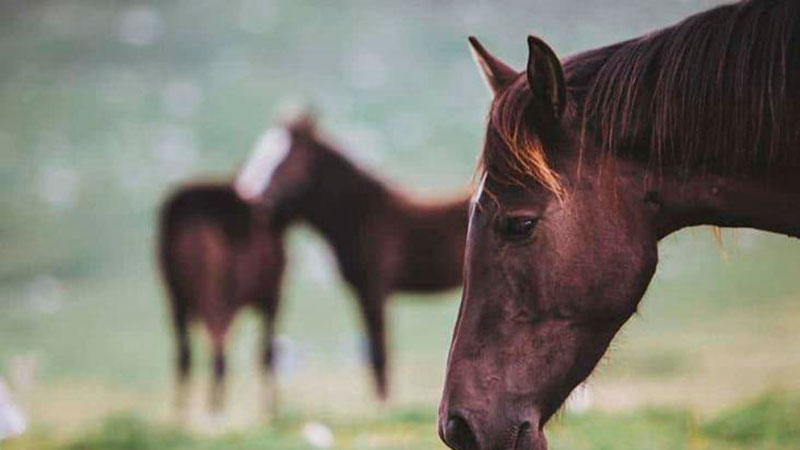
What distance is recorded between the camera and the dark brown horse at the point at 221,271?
571cm

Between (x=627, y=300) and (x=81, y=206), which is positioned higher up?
(x=627, y=300)

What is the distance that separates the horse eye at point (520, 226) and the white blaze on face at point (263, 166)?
382cm

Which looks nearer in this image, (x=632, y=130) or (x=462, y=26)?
(x=632, y=130)

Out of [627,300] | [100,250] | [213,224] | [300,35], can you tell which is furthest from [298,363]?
[627,300]

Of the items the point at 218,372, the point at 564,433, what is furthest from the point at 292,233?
the point at 564,433

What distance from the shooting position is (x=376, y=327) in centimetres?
565

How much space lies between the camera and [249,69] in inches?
251

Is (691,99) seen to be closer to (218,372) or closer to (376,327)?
(376,327)

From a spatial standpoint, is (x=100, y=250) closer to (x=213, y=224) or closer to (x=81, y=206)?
(x=81, y=206)

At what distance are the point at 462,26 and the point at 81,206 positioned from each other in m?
2.33

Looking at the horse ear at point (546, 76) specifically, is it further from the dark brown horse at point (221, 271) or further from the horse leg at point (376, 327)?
the dark brown horse at point (221, 271)

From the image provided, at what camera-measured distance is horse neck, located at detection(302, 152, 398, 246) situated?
5711mm

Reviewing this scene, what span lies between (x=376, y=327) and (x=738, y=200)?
3877mm

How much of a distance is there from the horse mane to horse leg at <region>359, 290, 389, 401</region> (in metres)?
3.72
